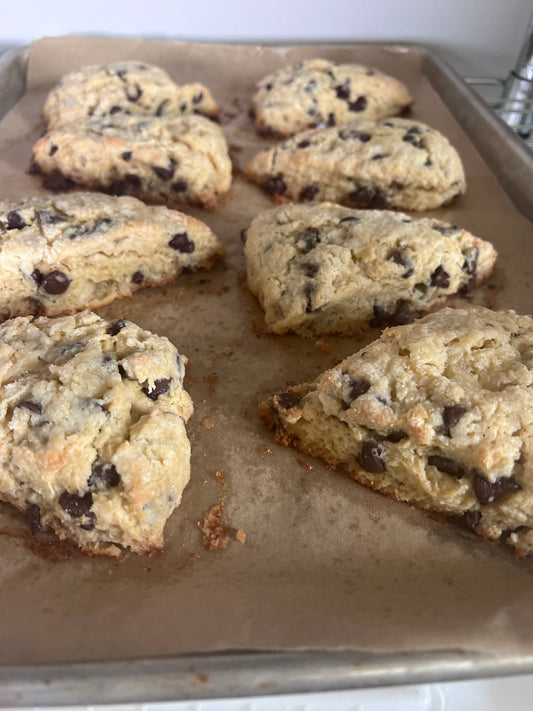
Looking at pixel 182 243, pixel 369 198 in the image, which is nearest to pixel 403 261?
pixel 369 198

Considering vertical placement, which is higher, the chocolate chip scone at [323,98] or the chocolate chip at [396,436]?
the chocolate chip scone at [323,98]

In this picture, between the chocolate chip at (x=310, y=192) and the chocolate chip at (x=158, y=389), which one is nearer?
the chocolate chip at (x=158, y=389)

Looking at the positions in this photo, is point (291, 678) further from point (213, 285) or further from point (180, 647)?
point (213, 285)

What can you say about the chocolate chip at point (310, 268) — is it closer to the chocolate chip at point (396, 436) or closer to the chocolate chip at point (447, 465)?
the chocolate chip at point (396, 436)

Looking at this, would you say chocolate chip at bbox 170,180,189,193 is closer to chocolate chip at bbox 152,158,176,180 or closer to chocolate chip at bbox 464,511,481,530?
chocolate chip at bbox 152,158,176,180

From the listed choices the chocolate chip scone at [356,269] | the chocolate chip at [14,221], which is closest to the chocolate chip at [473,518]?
the chocolate chip scone at [356,269]

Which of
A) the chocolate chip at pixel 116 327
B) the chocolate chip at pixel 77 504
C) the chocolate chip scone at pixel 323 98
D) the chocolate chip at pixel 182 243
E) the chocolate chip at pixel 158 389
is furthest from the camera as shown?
the chocolate chip scone at pixel 323 98

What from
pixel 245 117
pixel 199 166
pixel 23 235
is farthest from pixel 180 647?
pixel 245 117
